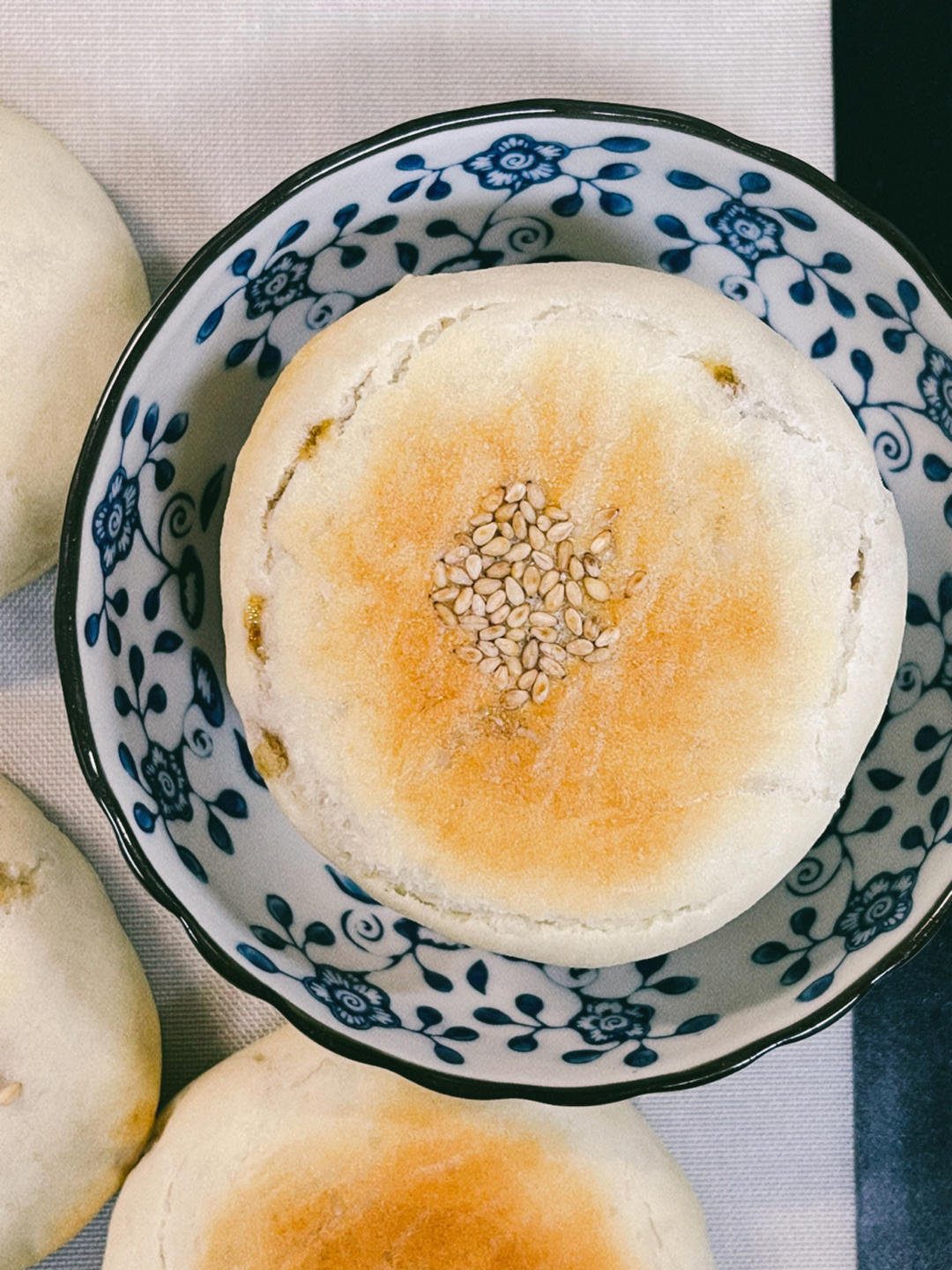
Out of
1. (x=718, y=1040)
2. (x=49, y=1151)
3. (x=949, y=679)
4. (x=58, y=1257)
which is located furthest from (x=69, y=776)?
(x=949, y=679)

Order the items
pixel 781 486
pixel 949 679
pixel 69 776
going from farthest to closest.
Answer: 1. pixel 69 776
2. pixel 949 679
3. pixel 781 486

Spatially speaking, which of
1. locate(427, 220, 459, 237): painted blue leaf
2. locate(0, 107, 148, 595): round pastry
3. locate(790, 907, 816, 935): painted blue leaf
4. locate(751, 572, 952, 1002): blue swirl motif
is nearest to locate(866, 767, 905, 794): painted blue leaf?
locate(751, 572, 952, 1002): blue swirl motif

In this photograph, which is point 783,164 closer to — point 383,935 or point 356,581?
point 356,581

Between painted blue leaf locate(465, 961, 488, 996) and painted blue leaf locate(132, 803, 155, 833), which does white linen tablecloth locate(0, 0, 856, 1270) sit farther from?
painted blue leaf locate(465, 961, 488, 996)

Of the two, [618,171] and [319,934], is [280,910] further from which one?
[618,171]

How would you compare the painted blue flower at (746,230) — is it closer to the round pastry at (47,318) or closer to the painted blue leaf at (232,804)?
the round pastry at (47,318)

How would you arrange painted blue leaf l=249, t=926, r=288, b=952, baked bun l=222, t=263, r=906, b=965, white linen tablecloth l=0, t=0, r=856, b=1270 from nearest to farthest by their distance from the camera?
baked bun l=222, t=263, r=906, b=965, painted blue leaf l=249, t=926, r=288, b=952, white linen tablecloth l=0, t=0, r=856, b=1270
